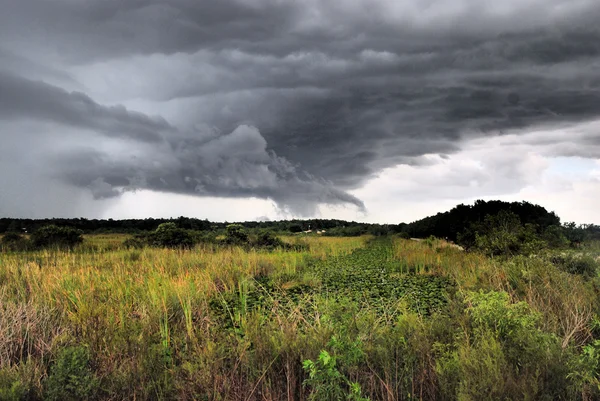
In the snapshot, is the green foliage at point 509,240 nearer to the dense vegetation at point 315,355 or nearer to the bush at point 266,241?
the dense vegetation at point 315,355

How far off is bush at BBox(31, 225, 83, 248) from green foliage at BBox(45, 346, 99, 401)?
78.6 ft

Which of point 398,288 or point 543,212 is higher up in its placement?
point 543,212

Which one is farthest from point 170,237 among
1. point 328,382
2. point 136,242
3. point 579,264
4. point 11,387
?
point 328,382

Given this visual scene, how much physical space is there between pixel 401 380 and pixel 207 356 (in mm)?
2116

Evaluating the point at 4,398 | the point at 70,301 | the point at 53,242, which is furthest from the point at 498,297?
the point at 53,242

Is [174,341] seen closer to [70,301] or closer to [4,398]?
[4,398]

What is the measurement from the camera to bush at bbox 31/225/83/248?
84.9ft

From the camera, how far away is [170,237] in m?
25.4

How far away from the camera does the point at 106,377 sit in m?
4.47

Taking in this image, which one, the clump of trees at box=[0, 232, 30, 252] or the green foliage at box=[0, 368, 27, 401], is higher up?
the clump of trees at box=[0, 232, 30, 252]

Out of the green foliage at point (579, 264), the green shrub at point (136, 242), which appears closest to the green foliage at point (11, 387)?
the green foliage at point (579, 264)

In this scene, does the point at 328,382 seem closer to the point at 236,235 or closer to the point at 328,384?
the point at 328,384

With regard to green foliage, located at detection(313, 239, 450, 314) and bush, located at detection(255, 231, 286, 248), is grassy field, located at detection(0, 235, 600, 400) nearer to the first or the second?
green foliage, located at detection(313, 239, 450, 314)

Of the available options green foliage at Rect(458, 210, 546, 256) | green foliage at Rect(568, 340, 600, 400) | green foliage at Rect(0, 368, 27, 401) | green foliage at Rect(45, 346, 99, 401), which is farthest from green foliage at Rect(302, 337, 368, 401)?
green foliage at Rect(458, 210, 546, 256)
